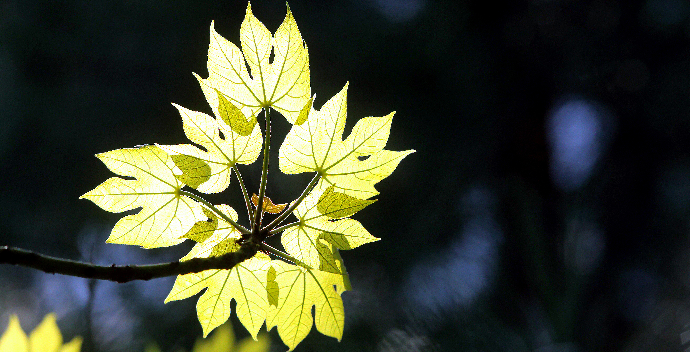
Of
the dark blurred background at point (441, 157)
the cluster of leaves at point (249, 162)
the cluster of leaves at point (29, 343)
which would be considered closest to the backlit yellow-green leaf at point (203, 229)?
→ the cluster of leaves at point (249, 162)

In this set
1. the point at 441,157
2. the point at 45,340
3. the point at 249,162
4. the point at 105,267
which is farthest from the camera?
the point at 441,157

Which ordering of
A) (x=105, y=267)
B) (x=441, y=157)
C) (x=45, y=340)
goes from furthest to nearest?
(x=441, y=157) < (x=45, y=340) < (x=105, y=267)

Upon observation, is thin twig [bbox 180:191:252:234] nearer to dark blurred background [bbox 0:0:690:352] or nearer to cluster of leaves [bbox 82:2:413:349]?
cluster of leaves [bbox 82:2:413:349]

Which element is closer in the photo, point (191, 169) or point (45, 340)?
point (191, 169)

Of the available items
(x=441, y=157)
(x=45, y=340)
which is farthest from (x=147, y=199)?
(x=441, y=157)

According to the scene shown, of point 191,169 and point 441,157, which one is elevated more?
point 191,169

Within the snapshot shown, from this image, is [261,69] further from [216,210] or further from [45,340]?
[45,340]
